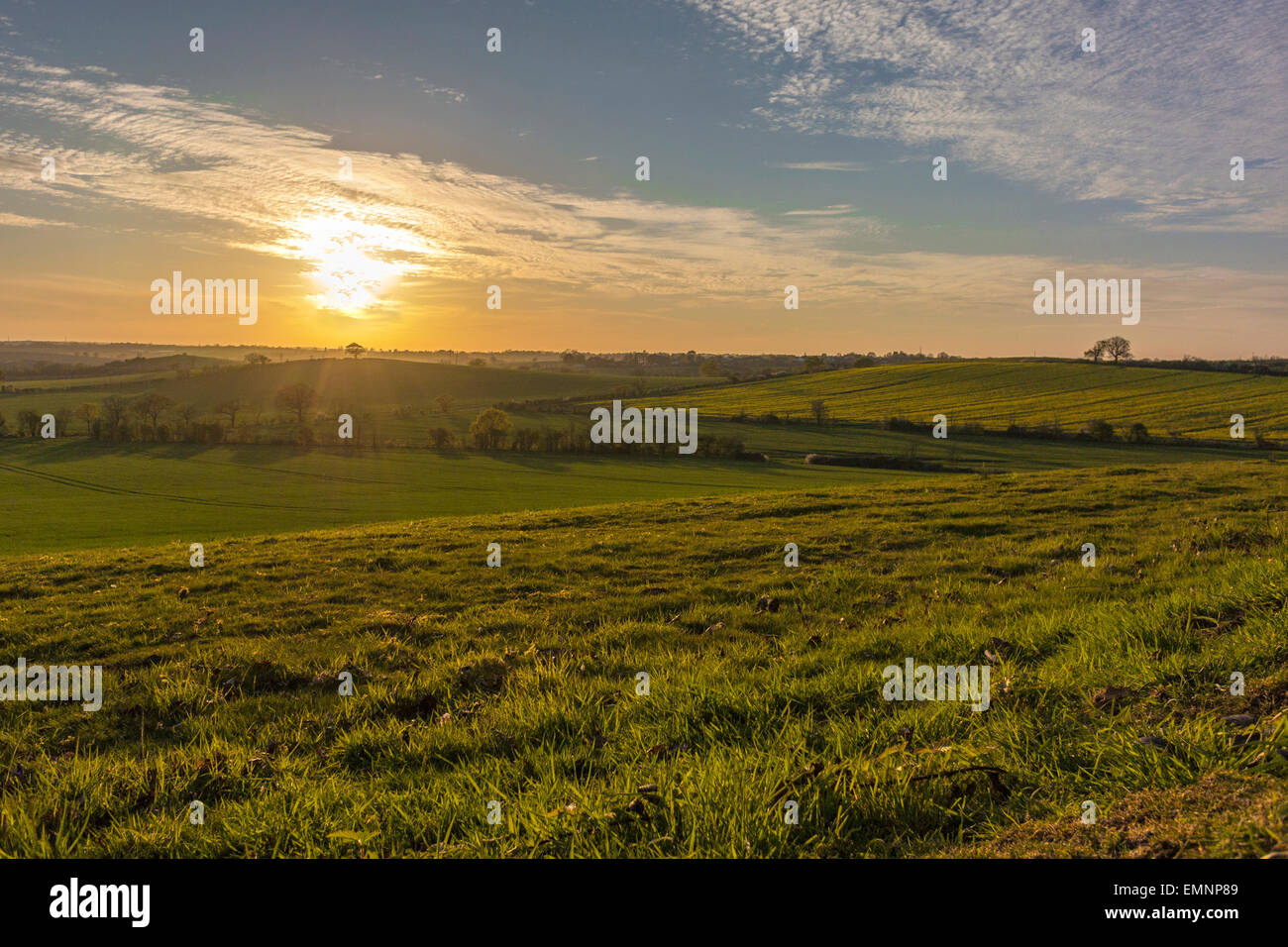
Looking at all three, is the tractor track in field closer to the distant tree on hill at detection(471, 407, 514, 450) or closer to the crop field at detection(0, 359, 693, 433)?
the distant tree on hill at detection(471, 407, 514, 450)

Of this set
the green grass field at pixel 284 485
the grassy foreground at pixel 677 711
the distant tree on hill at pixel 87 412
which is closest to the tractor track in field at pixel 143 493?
the green grass field at pixel 284 485

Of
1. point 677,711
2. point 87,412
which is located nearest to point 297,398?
point 87,412

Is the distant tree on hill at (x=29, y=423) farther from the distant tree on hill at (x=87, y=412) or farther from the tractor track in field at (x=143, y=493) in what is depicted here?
the tractor track in field at (x=143, y=493)

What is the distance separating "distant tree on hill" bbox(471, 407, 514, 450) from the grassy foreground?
279 feet

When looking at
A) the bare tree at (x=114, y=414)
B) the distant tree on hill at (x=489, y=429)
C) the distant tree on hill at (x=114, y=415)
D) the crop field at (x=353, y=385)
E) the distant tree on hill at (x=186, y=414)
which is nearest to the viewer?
the distant tree on hill at (x=489, y=429)

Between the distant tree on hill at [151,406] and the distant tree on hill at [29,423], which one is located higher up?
the distant tree on hill at [151,406]

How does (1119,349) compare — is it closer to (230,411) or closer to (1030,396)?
(1030,396)

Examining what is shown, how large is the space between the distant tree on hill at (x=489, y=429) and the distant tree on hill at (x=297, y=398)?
36.9 m

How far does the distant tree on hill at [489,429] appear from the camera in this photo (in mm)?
98000

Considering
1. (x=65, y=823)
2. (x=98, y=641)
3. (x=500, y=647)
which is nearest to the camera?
(x=65, y=823)

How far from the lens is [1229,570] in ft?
28.2
